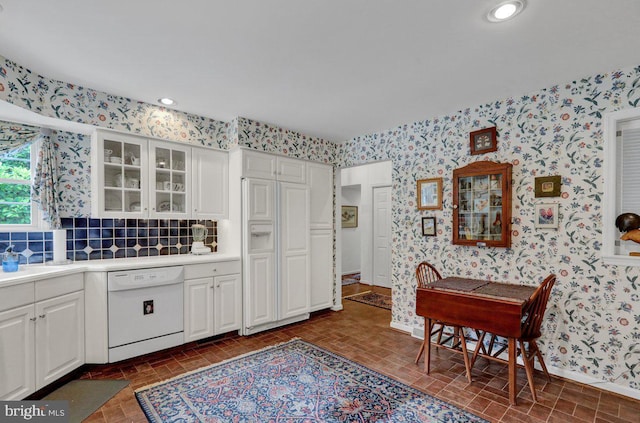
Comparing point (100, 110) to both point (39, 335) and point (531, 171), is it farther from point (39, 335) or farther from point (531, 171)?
point (531, 171)

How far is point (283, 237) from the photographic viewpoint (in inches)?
143

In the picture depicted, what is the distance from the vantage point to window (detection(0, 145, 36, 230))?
2617 millimetres

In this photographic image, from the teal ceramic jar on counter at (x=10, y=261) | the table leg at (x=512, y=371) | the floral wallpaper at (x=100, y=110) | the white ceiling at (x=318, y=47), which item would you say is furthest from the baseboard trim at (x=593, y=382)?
the teal ceramic jar on counter at (x=10, y=261)

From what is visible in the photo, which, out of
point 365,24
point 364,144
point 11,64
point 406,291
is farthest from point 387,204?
point 11,64

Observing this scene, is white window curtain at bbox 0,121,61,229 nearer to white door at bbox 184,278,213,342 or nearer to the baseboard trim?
white door at bbox 184,278,213,342

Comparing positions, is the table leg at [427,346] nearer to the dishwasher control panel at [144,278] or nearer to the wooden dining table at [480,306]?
the wooden dining table at [480,306]

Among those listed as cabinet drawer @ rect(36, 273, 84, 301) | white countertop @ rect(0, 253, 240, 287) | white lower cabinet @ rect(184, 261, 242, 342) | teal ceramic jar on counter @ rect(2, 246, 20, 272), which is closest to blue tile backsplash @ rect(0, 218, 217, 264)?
white countertop @ rect(0, 253, 240, 287)

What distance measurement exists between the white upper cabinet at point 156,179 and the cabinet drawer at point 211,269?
1.79ft

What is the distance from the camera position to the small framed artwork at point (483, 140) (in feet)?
9.27

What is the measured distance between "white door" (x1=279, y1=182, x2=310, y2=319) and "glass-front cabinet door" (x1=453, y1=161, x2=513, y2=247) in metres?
1.72

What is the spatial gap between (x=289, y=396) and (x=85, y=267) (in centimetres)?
194

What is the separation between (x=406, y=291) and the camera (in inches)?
138

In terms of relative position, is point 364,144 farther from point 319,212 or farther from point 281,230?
point 281,230

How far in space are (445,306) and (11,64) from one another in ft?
12.1
